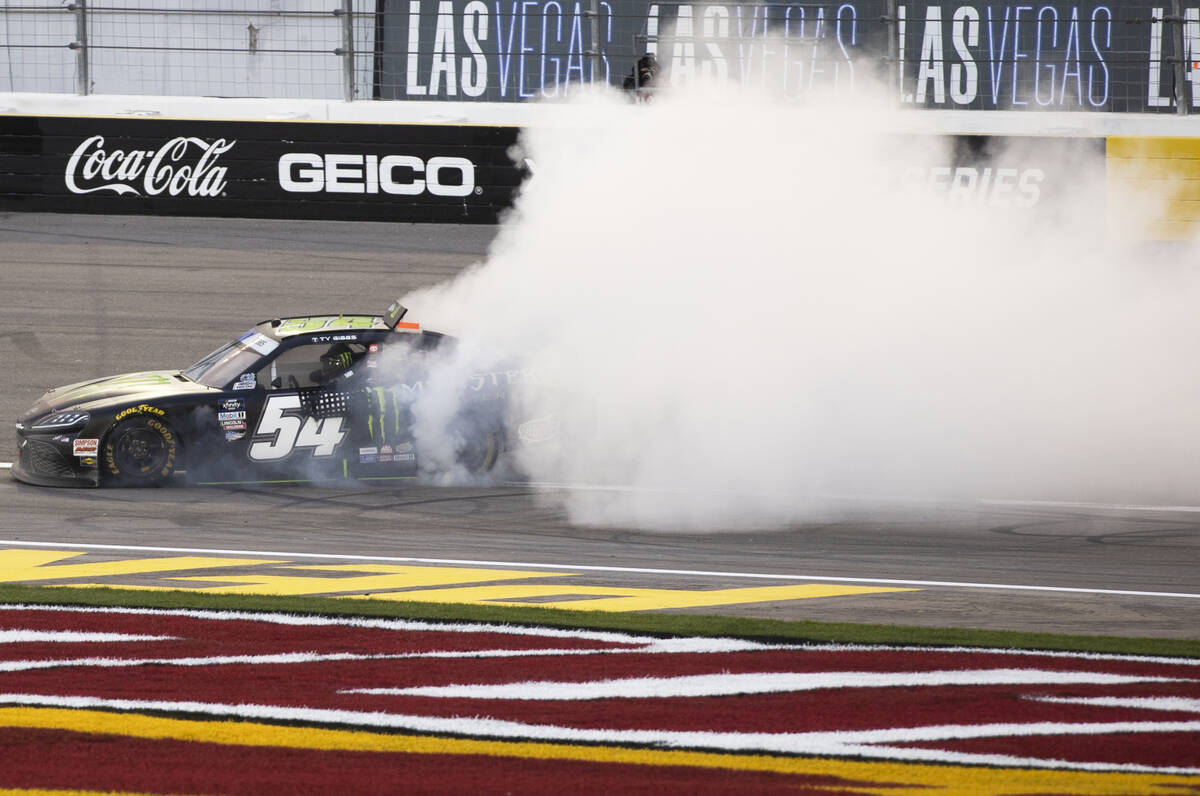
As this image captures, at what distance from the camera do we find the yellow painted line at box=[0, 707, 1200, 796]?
487 centimetres

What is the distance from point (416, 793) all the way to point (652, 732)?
3.59 ft

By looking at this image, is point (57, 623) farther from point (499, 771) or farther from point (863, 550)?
point (863, 550)

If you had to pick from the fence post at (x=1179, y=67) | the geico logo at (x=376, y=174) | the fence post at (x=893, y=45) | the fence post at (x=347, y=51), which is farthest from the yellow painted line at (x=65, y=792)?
the fence post at (x=1179, y=67)

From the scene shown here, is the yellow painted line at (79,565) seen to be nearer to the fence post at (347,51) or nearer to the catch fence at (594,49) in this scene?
the catch fence at (594,49)

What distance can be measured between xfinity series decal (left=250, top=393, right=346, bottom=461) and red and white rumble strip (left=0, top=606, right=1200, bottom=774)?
273cm

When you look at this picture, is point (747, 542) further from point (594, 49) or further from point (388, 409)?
point (594, 49)

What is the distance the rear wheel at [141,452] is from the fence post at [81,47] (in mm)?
8726

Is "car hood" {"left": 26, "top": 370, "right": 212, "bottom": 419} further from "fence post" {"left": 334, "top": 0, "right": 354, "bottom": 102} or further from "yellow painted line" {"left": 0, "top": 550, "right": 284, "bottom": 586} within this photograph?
"fence post" {"left": 334, "top": 0, "right": 354, "bottom": 102}

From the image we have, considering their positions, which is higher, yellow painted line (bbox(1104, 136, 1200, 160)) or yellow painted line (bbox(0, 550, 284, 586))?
yellow painted line (bbox(1104, 136, 1200, 160))

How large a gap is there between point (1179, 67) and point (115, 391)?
1277 centimetres

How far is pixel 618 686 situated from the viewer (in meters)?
6.22

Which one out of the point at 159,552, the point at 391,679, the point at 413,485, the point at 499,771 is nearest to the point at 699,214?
the point at 413,485

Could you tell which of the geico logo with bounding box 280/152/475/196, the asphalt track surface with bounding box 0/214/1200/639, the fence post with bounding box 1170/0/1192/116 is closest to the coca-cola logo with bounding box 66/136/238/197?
the geico logo with bounding box 280/152/475/196

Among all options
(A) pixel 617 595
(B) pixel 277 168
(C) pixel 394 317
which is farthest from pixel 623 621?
(B) pixel 277 168
